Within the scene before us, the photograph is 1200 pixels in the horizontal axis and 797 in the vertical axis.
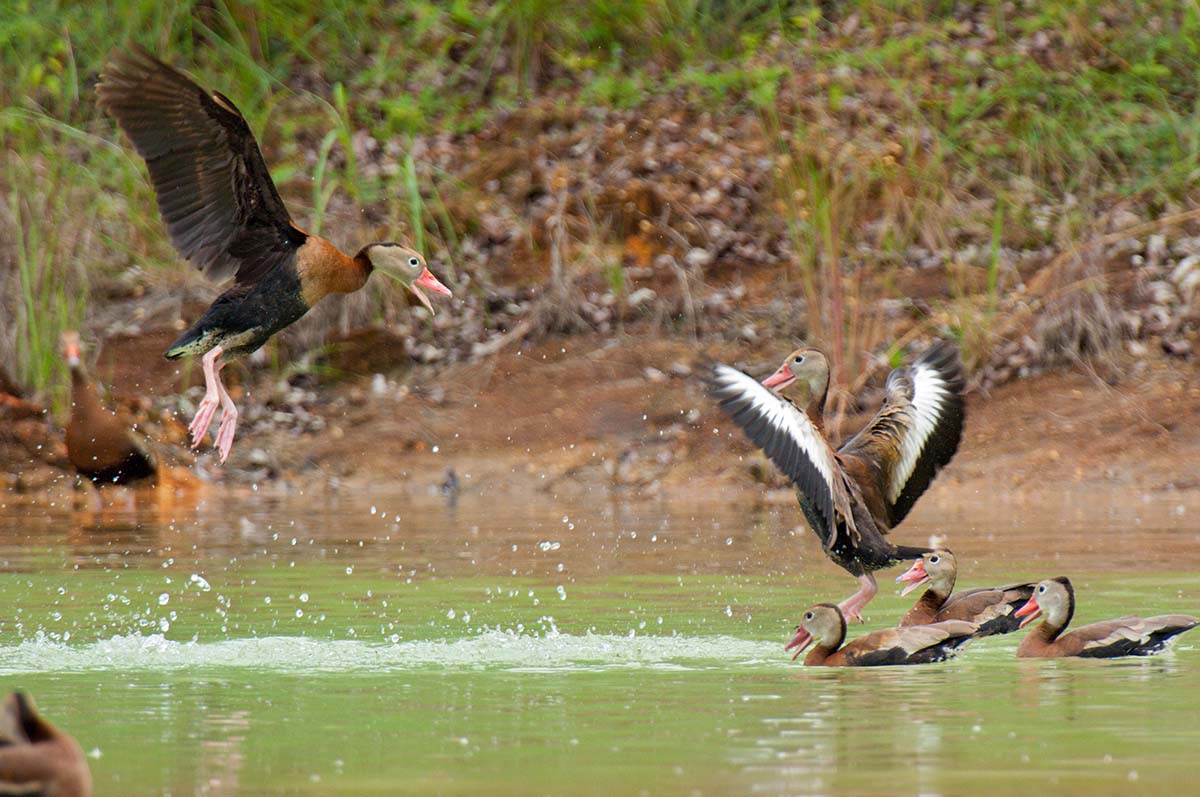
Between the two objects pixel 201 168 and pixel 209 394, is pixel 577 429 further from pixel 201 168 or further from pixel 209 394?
pixel 201 168

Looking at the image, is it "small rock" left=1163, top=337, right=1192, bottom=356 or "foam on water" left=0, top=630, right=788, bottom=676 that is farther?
"small rock" left=1163, top=337, right=1192, bottom=356

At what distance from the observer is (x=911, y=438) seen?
31.7 feet

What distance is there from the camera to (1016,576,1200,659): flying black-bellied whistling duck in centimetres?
796

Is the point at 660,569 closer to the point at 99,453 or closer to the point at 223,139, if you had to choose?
the point at 223,139

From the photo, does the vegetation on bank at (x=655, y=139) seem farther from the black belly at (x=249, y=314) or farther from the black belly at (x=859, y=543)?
the black belly at (x=859, y=543)

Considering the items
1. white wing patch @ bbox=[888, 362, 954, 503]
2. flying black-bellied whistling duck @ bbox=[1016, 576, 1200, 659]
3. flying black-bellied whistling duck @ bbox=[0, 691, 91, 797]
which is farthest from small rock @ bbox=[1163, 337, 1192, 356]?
flying black-bellied whistling duck @ bbox=[0, 691, 91, 797]

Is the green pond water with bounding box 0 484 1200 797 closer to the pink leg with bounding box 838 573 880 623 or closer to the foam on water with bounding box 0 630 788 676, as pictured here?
the foam on water with bounding box 0 630 788 676

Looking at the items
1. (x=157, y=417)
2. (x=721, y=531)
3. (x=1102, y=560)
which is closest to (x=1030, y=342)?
(x=721, y=531)

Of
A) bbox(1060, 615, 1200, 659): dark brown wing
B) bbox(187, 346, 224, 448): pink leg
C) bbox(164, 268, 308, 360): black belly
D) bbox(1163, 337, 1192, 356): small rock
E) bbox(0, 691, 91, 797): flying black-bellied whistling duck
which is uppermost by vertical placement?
bbox(164, 268, 308, 360): black belly

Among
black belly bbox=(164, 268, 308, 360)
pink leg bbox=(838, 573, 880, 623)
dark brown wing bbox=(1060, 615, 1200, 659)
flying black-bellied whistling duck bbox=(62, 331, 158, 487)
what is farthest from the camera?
flying black-bellied whistling duck bbox=(62, 331, 158, 487)

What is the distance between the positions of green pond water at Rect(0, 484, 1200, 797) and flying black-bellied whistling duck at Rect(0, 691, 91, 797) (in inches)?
36.7

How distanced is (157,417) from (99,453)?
2.80 meters

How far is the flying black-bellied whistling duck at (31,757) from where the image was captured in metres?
4.62

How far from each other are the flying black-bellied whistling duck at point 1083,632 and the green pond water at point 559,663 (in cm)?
9
